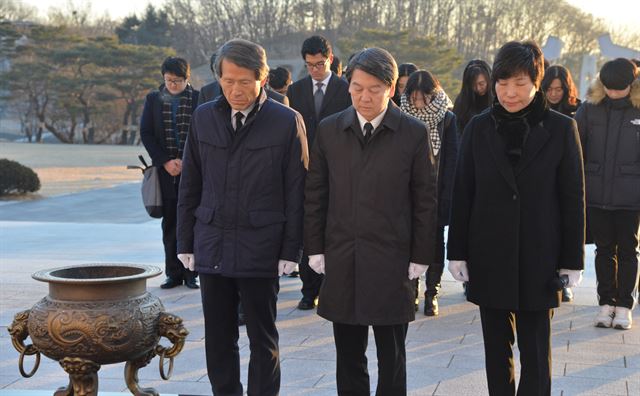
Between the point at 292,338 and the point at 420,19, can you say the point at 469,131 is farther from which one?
the point at 420,19

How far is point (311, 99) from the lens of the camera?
6031mm

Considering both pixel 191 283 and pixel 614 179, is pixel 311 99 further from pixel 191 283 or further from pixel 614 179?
pixel 614 179

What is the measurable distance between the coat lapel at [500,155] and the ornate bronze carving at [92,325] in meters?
1.41

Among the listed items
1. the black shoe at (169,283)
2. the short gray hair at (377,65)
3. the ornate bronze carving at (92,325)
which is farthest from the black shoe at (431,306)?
the short gray hair at (377,65)

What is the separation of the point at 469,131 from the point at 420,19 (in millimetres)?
64235

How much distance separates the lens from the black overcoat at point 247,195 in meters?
3.65

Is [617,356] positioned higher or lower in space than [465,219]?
lower

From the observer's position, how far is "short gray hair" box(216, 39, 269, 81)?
11.8ft

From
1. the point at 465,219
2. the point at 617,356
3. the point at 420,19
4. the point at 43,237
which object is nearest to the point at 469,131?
the point at 465,219

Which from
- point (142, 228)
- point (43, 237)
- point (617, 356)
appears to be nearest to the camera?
point (617, 356)

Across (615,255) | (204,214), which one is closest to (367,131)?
(204,214)

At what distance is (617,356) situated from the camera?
4969mm

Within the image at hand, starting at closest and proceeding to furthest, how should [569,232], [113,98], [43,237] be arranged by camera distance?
[569,232] < [43,237] < [113,98]

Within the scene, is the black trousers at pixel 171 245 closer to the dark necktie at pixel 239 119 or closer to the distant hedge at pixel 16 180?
the dark necktie at pixel 239 119
